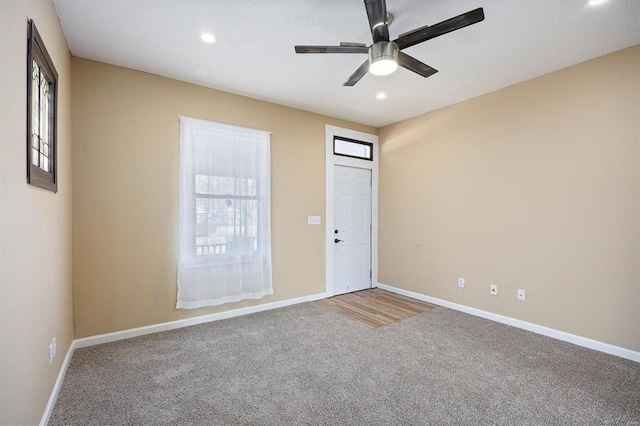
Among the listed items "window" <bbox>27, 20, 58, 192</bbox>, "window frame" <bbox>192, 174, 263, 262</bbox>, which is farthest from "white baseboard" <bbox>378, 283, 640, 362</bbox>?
"window" <bbox>27, 20, 58, 192</bbox>

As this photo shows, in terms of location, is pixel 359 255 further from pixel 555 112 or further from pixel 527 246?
pixel 555 112

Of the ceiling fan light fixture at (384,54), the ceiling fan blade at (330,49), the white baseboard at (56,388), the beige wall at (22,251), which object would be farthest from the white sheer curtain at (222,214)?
the ceiling fan light fixture at (384,54)

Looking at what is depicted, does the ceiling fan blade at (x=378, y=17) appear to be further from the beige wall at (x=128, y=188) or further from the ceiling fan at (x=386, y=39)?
the beige wall at (x=128, y=188)

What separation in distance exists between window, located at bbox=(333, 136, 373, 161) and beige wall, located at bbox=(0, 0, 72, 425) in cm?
347

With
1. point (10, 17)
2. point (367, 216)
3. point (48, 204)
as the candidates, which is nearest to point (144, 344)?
point (48, 204)

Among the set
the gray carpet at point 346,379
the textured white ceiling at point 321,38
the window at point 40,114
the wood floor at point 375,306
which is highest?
the textured white ceiling at point 321,38

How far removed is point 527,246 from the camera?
344 cm

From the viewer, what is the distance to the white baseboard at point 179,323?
2.97 meters

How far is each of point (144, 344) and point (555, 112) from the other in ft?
16.3

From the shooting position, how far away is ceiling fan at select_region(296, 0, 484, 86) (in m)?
1.86

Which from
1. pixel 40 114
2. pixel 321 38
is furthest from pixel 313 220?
pixel 40 114

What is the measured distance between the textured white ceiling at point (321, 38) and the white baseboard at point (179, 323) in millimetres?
2805

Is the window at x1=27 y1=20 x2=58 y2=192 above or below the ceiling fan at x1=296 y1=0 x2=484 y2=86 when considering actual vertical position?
below

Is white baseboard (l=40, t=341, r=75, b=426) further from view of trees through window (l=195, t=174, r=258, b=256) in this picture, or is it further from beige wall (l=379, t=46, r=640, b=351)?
beige wall (l=379, t=46, r=640, b=351)
